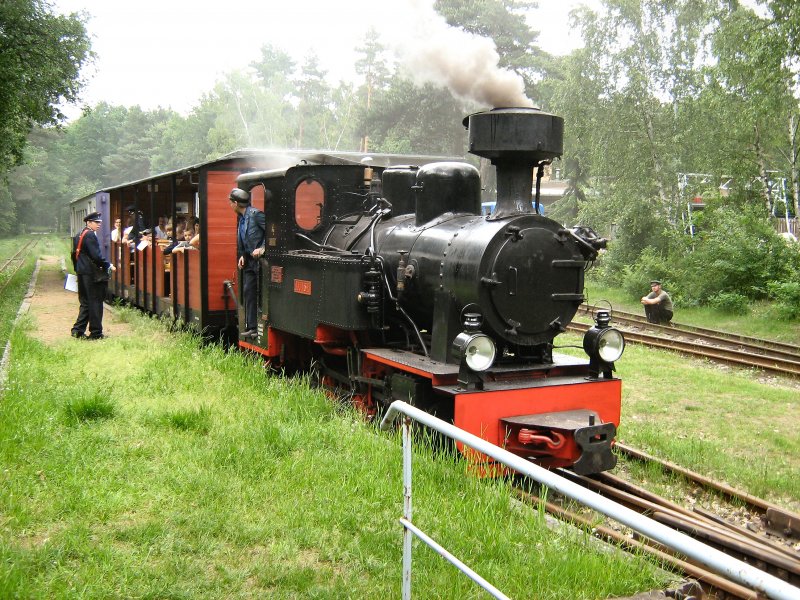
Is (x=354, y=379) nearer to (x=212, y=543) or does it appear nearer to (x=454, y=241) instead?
(x=454, y=241)

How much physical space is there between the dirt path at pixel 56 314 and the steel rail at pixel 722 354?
750cm

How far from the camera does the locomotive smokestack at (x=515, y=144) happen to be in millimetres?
6020

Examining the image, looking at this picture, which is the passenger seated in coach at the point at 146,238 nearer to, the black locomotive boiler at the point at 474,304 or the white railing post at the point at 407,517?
the black locomotive boiler at the point at 474,304

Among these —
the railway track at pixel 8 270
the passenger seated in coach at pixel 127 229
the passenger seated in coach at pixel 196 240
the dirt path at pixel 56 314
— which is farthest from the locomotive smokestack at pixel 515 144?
the railway track at pixel 8 270

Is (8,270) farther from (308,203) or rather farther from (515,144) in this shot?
(515,144)

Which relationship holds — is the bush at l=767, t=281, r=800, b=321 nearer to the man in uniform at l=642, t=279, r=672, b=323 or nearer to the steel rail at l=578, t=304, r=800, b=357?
the steel rail at l=578, t=304, r=800, b=357

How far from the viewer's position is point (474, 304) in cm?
580

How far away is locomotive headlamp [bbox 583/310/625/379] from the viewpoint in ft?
20.1

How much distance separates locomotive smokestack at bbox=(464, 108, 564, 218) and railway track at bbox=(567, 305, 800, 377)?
6047mm

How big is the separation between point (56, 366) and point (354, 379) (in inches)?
132

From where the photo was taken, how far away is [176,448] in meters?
5.35

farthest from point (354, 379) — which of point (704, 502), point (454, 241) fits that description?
point (704, 502)

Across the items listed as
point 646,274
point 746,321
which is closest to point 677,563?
point 746,321

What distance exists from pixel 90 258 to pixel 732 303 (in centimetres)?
1329
